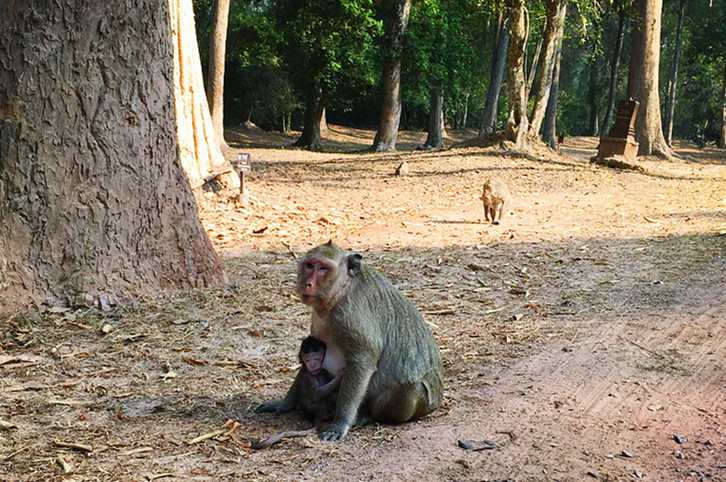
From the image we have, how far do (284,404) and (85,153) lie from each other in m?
3.70

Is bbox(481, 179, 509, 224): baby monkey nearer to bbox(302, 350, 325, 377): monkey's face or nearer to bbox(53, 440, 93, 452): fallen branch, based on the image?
bbox(302, 350, 325, 377): monkey's face

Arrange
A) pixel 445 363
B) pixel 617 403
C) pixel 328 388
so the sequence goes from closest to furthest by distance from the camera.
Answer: pixel 328 388, pixel 617 403, pixel 445 363

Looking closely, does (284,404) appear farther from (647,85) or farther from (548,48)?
(647,85)

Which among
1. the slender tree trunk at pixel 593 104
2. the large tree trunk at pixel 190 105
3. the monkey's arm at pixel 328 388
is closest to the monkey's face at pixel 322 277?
the monkey's arm at pixel 328 388

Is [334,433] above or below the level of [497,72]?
below

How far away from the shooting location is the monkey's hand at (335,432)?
4.57m

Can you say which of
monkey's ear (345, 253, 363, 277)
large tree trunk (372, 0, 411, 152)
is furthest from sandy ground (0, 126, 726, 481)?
large tree trunk (372, 0, 411, 152)

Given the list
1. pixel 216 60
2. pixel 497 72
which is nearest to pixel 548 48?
pixel 497 72

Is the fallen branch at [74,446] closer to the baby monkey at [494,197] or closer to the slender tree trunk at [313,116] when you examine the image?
the baby monkey at [494,197]

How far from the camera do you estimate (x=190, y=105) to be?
513 inches

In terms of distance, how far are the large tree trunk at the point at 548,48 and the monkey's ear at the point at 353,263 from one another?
66.2 ft

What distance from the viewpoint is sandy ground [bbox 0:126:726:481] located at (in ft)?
14.2

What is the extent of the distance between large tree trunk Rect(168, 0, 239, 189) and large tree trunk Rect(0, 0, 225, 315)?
4874 millimetres

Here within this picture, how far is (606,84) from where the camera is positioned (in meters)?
54.2
